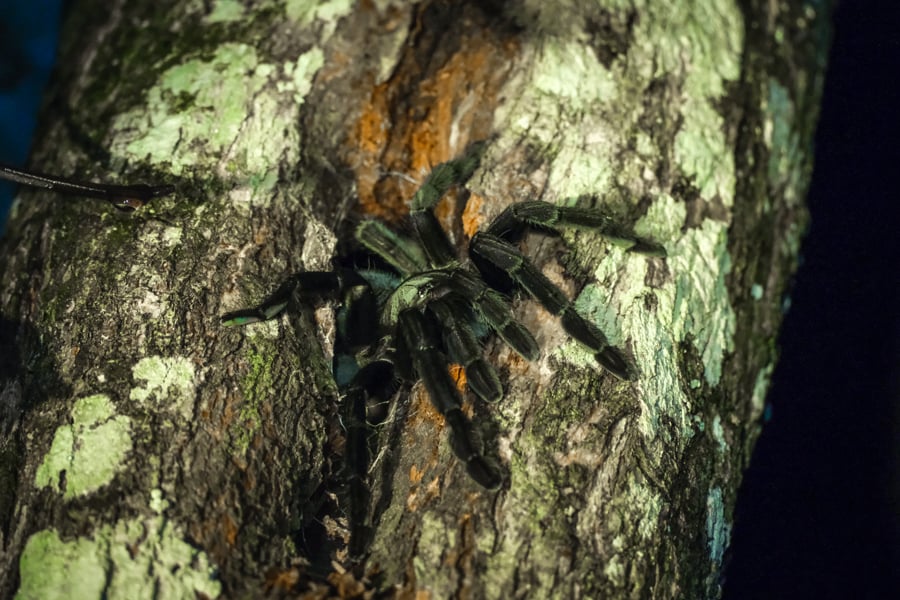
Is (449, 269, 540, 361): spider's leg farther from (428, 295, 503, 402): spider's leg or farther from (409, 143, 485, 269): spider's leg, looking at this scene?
(409, 143, 485, 269): spider's leg

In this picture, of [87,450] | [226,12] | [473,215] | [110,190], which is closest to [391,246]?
[473,215]

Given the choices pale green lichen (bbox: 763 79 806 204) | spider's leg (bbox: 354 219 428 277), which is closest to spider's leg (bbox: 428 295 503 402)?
spider's leg (bbox: 354 219 428 277)

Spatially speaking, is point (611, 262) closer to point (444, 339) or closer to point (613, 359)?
point (613, 359)

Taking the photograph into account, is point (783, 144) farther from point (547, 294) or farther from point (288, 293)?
point (288, 293)

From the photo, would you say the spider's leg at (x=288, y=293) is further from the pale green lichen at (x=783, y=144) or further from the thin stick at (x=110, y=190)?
the pale green lichen at (x=783, y=144)

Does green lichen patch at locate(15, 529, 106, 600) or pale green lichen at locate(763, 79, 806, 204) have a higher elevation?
pale green lichen at locate(763, 79, 806, 204)

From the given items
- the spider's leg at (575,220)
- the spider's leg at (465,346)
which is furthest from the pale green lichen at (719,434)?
the spider's leg at (465,346)

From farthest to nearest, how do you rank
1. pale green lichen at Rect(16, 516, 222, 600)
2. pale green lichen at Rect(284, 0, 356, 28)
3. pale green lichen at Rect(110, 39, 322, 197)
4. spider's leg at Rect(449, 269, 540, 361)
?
pale green lichen at Rect(284, 0, 356, 28), pale green lichen at Rect(110, 39, 322, 197), spider's leg at Rect(449, 269, 540, 361), pale green lichen at Rect(16, 516, 222, 600)
